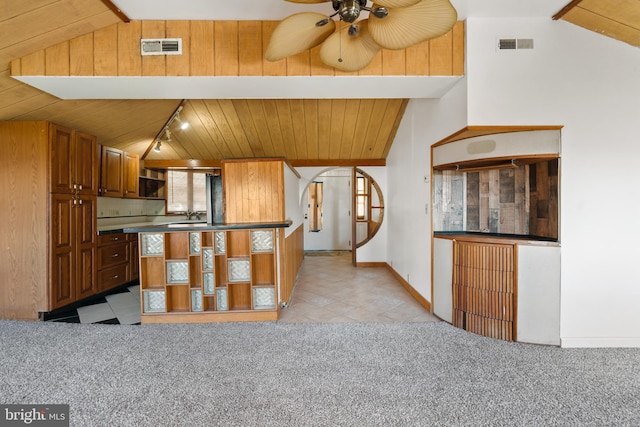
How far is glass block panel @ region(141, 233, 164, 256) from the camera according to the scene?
116 inches

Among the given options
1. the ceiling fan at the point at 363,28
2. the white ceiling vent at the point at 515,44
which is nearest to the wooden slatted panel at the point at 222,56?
the white ceiling vent at the point at 515,44

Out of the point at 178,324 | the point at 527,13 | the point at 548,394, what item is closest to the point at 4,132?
the point at 178,324

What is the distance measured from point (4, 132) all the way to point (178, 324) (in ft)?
9.05

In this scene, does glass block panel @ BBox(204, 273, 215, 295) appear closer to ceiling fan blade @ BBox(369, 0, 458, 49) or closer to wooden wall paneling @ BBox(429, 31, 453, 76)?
ceiling fan blade @ BBox(369, 0, 458, 49)

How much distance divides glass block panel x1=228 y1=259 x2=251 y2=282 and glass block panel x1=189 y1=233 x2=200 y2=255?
0.38 m

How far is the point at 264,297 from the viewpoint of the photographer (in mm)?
3053

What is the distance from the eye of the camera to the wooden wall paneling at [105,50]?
7.39ft

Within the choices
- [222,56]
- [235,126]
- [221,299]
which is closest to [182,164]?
[235,126]

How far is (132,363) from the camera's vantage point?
2182 mm

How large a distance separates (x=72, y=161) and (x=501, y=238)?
4.75m

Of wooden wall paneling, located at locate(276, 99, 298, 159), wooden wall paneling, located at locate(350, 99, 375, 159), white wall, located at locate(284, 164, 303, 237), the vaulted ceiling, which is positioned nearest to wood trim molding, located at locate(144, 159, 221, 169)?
the vaulted ceiling

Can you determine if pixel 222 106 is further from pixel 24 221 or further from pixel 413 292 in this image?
pixel 413 292

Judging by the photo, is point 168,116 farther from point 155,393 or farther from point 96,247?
point 155,393

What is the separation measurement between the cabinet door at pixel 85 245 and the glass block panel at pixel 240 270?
2.06 m
